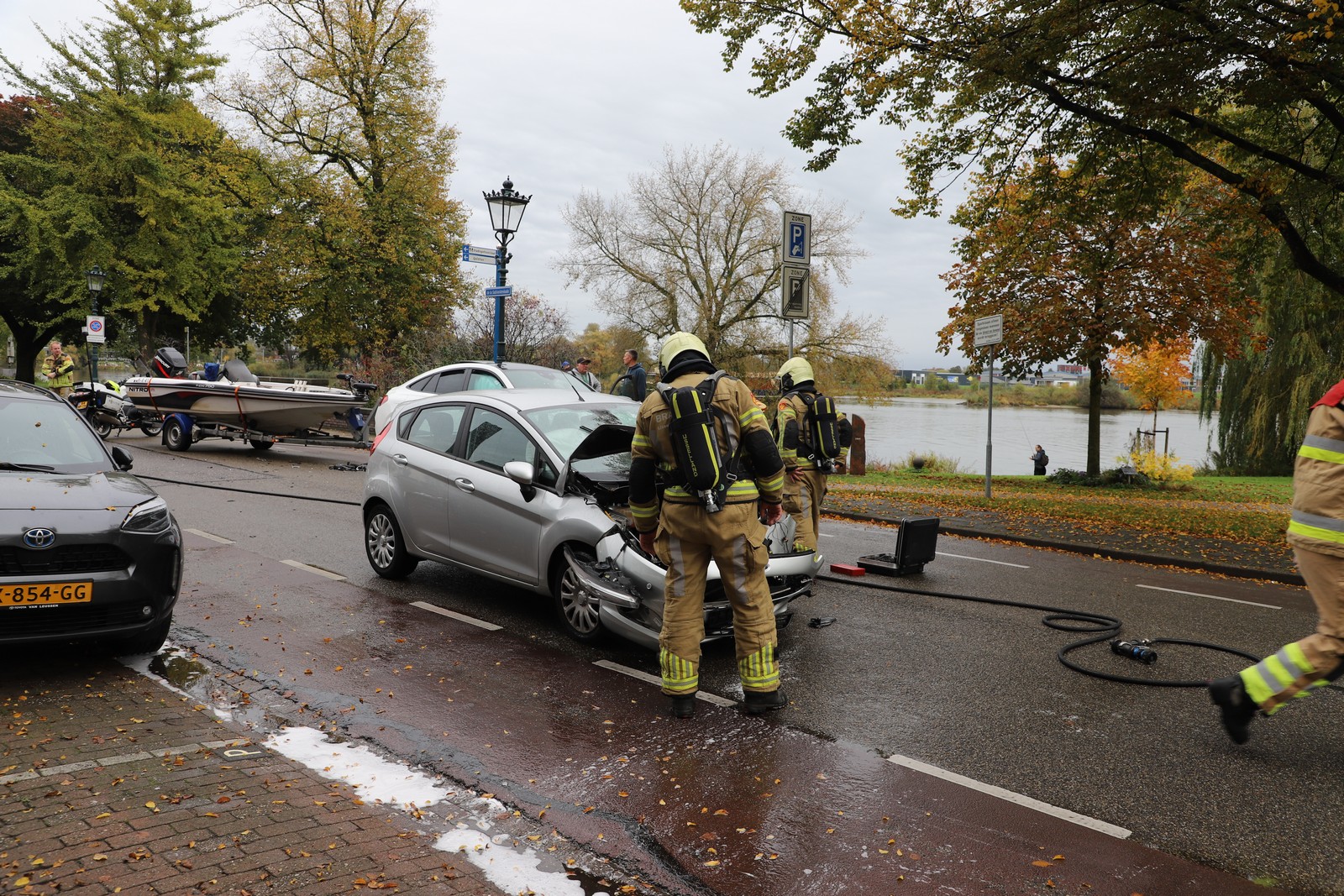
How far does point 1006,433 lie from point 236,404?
42896 millimetres

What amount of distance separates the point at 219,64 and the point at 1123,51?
33663mm

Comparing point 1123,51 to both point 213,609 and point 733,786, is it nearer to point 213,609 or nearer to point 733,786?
point 733,786

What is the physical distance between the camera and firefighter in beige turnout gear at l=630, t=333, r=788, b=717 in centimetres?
488

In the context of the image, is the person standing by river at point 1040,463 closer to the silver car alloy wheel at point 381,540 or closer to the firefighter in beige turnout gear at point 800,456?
the firefighter in beige turnout gear at point 800,456

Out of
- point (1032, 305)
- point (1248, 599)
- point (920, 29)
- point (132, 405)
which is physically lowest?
point (1248, 599)

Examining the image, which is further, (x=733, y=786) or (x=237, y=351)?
(x=237, y=351)

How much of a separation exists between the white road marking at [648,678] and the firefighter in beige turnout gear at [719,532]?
0.23 metres

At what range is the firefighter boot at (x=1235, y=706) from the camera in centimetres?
439

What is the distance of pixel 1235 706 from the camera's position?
4402 millimetres

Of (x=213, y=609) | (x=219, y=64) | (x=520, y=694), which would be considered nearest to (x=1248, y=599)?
(x=520, y=694)

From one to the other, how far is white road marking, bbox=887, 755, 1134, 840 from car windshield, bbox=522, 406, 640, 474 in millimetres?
3085

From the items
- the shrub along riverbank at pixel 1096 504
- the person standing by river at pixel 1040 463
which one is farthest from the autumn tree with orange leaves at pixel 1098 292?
the person standing by river at pixel 1040 463

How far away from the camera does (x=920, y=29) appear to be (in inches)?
476

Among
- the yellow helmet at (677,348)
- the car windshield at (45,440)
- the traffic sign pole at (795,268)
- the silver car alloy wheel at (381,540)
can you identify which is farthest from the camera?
the traffic sign pole at (795,268)
